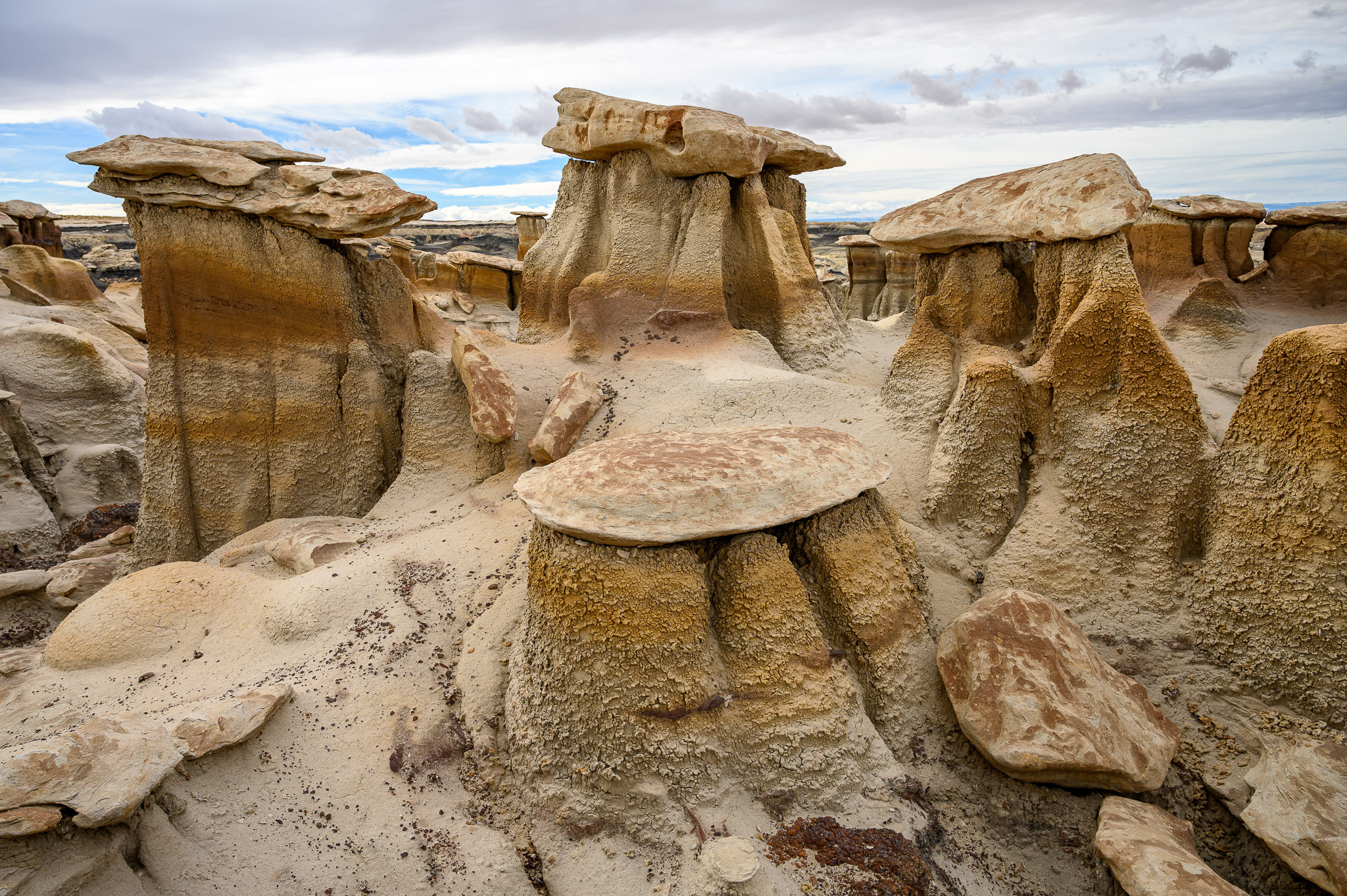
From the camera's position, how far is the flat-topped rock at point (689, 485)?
8.76 feet

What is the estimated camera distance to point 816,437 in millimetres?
3291

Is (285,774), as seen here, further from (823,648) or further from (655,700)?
(823,648)

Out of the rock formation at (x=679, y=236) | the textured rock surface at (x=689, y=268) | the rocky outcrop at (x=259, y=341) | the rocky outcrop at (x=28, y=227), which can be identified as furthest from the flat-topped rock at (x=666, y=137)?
the rocky outcrop at (x=28, y=227)

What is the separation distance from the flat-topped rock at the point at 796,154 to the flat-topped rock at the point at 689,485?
12.4 feet

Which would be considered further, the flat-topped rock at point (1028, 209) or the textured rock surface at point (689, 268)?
the textured rock surface at point (689, 268)

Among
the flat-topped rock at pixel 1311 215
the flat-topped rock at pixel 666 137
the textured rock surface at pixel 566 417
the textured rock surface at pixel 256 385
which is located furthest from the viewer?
the flat-topped rock at pixel 1311 215

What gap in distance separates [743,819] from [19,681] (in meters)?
3.56

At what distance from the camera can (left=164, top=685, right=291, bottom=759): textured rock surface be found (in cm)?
278

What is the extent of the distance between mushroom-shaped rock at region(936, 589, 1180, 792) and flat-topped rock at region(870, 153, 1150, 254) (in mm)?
1784

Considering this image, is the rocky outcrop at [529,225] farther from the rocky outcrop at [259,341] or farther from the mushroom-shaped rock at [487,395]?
the mushroom-shaped rock at [487,395]

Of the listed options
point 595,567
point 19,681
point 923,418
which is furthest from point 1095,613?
point 19,681

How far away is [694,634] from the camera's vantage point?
2.77m

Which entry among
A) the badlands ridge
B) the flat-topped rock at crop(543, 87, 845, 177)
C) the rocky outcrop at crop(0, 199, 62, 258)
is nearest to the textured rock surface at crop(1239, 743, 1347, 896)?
the badlands ridge

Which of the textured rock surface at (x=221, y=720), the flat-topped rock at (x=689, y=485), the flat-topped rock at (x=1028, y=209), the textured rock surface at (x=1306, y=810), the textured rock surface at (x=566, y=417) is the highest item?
the flat-topped rock at (x=1028, y=209)
